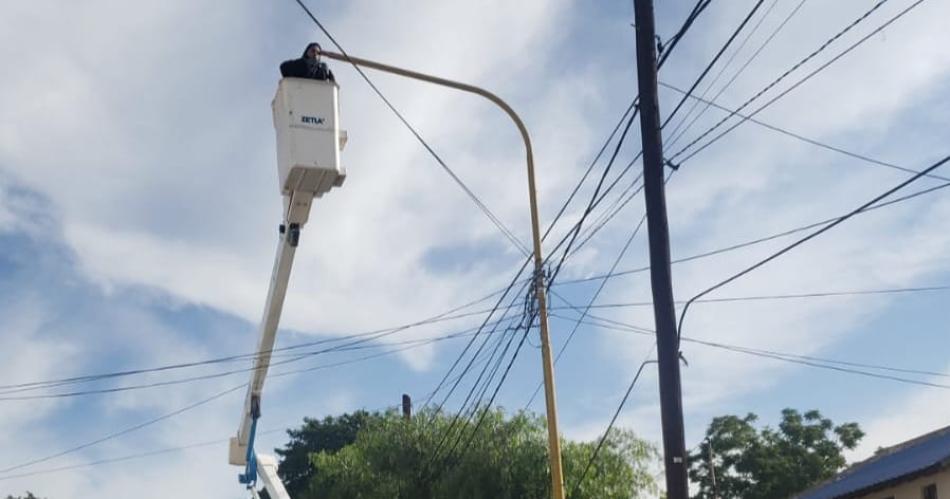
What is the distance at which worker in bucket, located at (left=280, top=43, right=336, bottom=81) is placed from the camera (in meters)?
14.2

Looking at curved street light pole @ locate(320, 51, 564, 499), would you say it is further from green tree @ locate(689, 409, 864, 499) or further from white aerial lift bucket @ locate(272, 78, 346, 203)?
green tree @ locate(689, 409, 864, 499)

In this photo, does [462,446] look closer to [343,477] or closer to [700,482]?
[343,477]

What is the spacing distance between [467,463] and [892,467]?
11.4 m

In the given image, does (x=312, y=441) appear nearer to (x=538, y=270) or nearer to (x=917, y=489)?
(x=917, y=489)

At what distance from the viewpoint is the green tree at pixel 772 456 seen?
176 ft

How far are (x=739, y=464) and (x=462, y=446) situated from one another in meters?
26.9

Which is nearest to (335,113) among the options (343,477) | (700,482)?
(343,477)

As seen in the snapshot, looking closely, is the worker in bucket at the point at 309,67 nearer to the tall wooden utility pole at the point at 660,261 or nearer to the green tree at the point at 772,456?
the tall wooden utility pole at the point at 660,261

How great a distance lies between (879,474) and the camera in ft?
101

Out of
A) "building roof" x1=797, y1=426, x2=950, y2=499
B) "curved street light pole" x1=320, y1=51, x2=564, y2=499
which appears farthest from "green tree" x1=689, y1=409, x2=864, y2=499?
"curved street light pole" x1=320, y1=51, x2=564, y2=499

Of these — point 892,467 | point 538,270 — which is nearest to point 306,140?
point 538,270

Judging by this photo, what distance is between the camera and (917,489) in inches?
1092

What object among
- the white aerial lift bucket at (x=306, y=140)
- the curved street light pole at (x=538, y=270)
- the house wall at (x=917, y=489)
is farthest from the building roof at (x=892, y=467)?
the white aerial lift bucket at (x=306, y=140)

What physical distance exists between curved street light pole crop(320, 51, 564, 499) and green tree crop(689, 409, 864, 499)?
134 ft
